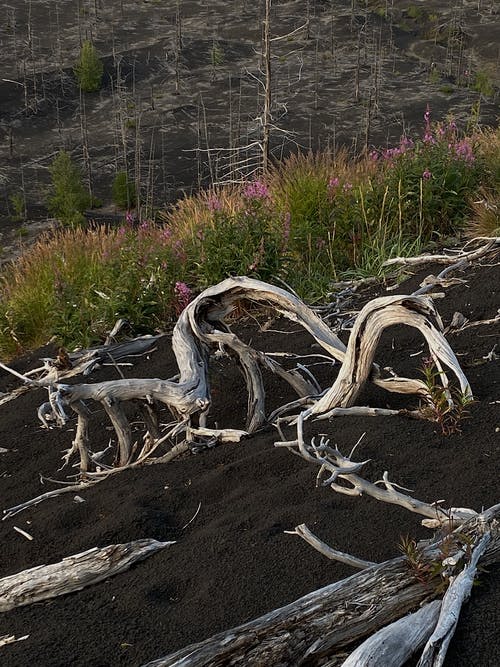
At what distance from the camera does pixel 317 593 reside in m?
2.21

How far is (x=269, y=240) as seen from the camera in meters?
6.57

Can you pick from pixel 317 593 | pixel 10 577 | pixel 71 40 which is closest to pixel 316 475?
pixel 317 593

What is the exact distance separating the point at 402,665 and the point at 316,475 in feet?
3.82

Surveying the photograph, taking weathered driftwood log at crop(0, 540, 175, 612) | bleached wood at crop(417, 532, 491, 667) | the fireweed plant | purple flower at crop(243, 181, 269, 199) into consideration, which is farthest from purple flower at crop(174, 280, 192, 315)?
bleached wood at crop(417, 532, 491, 667)

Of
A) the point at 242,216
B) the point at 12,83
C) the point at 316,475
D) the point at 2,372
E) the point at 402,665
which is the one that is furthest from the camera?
the point at 12,83

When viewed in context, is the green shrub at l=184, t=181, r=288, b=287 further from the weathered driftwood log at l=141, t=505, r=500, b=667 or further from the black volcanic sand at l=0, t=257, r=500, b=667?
the weathered driftwood log at l=141, t=505, r=500, b=667

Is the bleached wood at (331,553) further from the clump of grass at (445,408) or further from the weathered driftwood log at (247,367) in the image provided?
the weathered driftwood log at (247,367)

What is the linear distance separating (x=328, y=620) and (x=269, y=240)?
4658mm

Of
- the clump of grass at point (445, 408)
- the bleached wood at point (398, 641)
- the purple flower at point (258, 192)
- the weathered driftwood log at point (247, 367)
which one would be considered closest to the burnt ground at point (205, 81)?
the purple flower at point (258, 192)

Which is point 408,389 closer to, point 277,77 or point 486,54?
point 277,77

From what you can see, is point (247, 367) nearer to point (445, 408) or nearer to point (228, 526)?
point (445, 408)

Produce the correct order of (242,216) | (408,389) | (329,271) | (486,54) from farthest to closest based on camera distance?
(486,54)
(329,271)
(242,216)
(408,389)

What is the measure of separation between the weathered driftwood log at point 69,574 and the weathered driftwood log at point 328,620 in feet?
2.29

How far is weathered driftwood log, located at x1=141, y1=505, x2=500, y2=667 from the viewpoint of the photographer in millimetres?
2061
